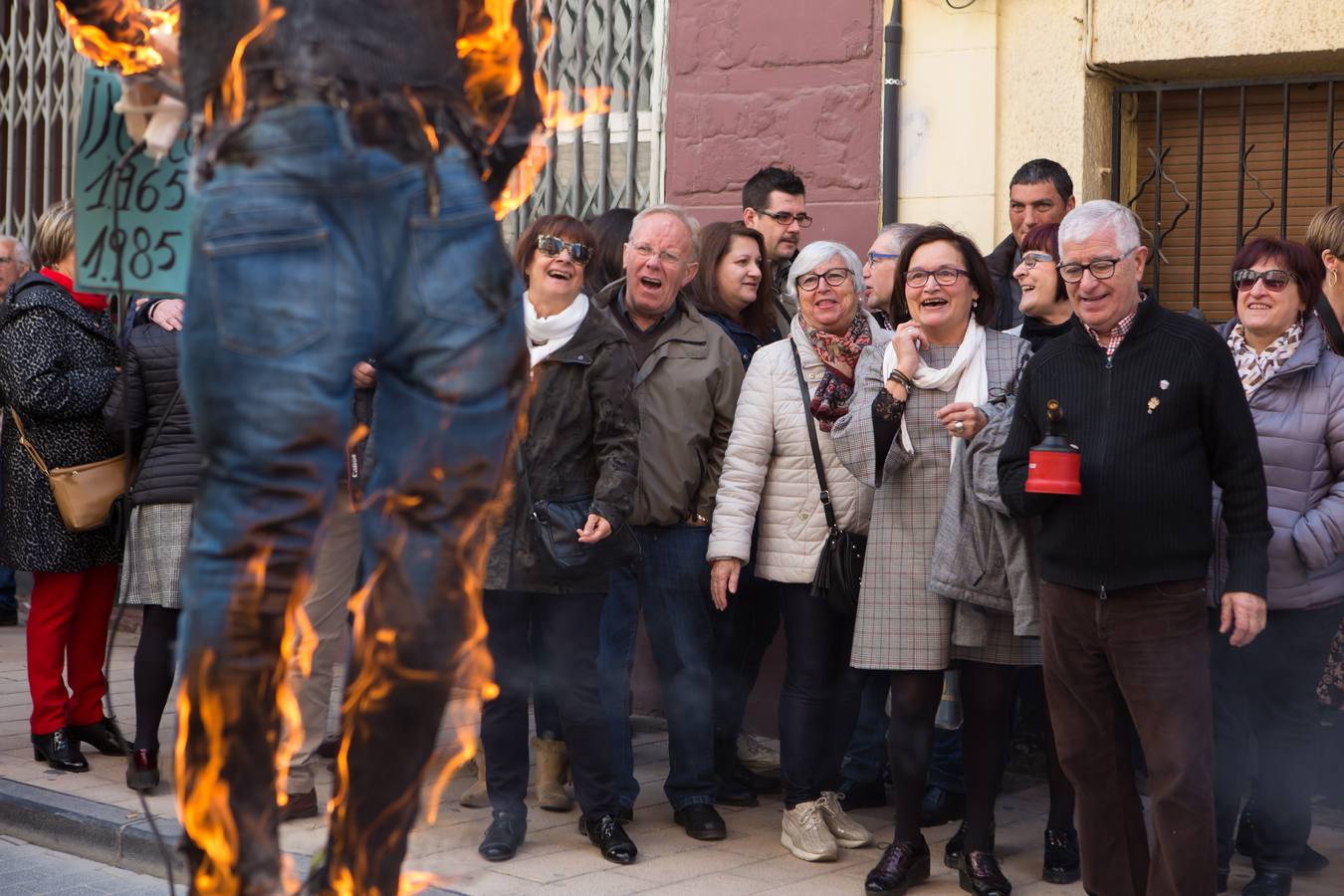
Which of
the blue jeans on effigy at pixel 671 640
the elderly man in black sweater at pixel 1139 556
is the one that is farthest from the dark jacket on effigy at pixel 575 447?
the elderly man in black sweater at pixel 1139 556

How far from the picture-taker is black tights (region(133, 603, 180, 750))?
21.6 ft

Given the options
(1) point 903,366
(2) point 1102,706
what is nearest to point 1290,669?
(2) point 1102,706

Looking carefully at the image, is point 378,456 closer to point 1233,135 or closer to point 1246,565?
point 1246,565

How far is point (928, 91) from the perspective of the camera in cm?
754

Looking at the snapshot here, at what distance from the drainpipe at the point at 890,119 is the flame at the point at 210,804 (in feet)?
17.7

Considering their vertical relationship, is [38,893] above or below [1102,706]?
below

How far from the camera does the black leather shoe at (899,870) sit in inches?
211

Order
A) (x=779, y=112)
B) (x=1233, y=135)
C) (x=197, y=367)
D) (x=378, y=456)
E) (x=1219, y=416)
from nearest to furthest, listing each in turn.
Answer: (x=197, y=367), (x=378, y=456), (x=1219, y=416), (x=1233, y=135), (x=779, y=112)

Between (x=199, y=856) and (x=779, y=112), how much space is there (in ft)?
19.0

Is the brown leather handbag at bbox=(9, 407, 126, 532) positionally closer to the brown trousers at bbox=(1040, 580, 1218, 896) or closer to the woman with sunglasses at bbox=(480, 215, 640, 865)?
the woman with sunglasses at bbox=(480, 215, 640, 865)

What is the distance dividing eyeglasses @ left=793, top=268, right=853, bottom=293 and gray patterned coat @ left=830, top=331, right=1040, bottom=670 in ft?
1.54

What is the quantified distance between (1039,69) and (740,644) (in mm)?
2803

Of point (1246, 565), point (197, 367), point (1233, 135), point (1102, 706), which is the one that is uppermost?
point (1233, 135)

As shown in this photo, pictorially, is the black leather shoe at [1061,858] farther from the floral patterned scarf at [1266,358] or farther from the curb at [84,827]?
the curb at [84,827]
